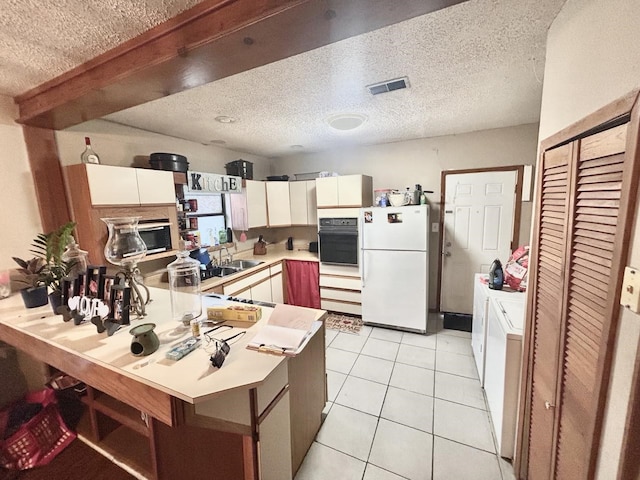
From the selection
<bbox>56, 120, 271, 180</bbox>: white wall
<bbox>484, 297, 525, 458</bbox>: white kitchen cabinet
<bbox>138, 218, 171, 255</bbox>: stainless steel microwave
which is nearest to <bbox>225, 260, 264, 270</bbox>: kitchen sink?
<bbox>138, 218, 171, 255</bbox>: stainless steel microwave

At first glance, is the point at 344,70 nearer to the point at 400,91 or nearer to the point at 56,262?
the point at 400,91


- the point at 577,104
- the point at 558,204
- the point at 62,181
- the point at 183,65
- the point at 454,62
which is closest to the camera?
the point at 577,104

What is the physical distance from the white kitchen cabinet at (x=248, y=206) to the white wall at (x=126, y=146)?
0.47 meters

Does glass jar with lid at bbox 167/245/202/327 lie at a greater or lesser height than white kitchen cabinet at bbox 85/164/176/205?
lesser

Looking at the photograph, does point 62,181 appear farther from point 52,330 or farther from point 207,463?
point 207,463

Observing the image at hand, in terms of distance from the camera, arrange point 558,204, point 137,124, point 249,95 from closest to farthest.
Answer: point 558,204
point 249,95
point 137,124

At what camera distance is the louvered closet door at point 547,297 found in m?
1.03

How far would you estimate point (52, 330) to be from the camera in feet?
4.38

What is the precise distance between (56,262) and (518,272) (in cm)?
319

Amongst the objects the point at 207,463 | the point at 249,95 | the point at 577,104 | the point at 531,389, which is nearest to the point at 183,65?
the point at 249,95

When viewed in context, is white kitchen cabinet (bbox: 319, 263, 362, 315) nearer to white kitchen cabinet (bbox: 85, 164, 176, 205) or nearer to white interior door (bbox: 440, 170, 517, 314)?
white interior door (bbox: 440, 170, 517, 314)

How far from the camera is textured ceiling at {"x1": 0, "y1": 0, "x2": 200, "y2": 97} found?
3.35ft

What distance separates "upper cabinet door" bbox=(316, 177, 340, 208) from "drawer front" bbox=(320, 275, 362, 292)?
992mm

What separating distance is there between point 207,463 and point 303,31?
76.9 inches
